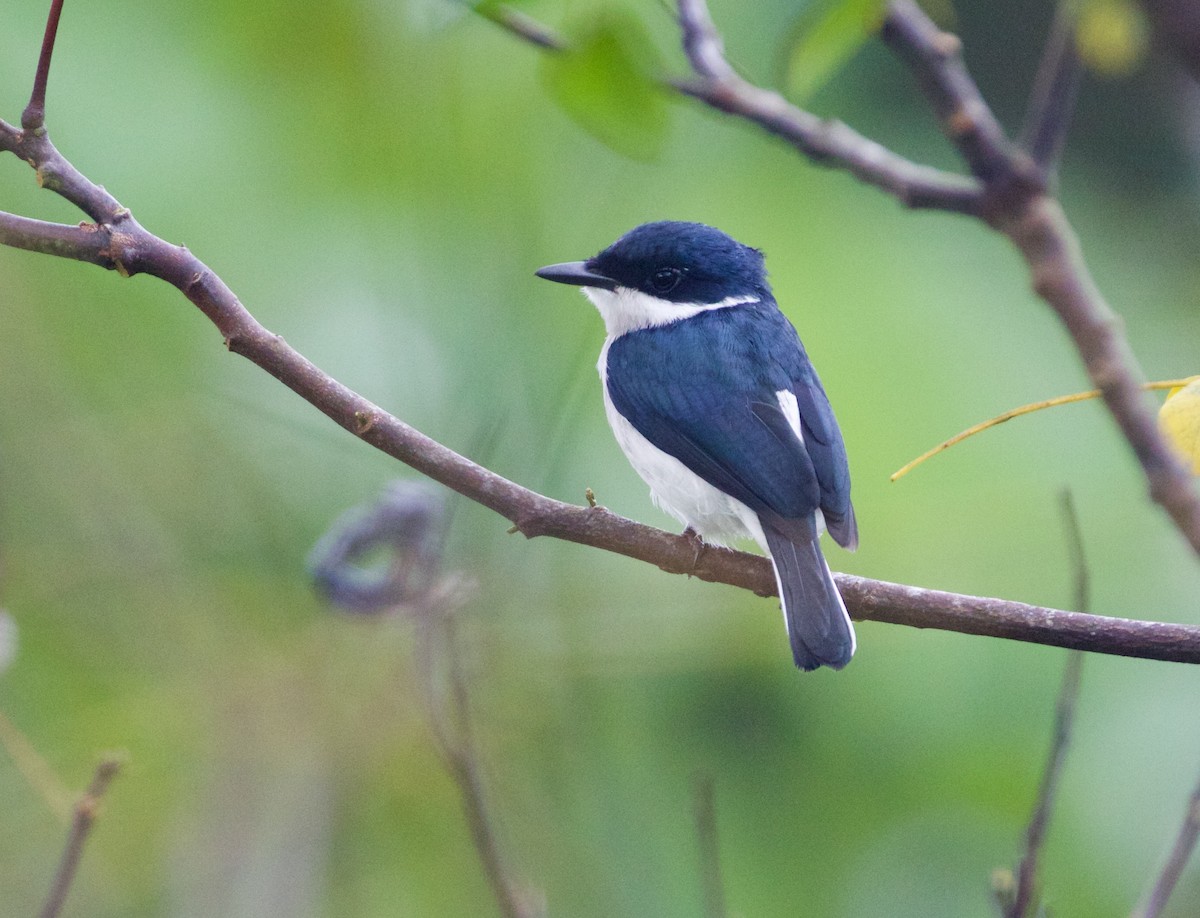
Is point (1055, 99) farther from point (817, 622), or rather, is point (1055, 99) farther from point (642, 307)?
point (642, 307)

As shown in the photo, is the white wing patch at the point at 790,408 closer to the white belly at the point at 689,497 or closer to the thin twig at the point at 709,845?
the white belly at the point at 689,497

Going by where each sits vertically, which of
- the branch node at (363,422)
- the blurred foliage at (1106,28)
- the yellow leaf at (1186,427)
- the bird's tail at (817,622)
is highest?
the blurred foliage at (1106,28)

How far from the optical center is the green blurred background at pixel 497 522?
3912mm

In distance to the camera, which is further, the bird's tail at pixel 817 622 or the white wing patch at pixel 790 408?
the white wing patch at pixel 790 408

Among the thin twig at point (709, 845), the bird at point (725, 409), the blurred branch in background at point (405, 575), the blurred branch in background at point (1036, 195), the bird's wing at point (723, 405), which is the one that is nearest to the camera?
the blurred branch in background at point (1036, 195)

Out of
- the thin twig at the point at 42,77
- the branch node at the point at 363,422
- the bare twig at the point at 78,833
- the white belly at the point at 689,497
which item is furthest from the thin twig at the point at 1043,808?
the thin twig at the point at 42,77

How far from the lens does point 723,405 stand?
3133 millimetres

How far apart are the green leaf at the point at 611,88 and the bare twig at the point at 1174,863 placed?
1.30 m

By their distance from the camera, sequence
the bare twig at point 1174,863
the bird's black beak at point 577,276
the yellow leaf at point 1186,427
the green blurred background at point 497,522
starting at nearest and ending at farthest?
the yellow leaf at point 1186,427
the bare twig at point 1174,863
the bird's black beak at point 577,276
the green blurred background at point 497,522

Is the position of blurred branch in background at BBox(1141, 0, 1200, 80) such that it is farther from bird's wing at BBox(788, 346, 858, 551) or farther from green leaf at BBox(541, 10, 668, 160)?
bird's wing at BBox(788, 346, 858, 551)

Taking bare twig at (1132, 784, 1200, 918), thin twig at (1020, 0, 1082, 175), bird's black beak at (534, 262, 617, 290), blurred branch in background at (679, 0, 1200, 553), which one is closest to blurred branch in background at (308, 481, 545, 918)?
bird's black beak at (534, 262, 617, 290)

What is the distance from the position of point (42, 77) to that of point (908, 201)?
3.92 ft

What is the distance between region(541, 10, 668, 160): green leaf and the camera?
1.38m

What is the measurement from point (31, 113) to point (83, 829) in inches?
42.8
